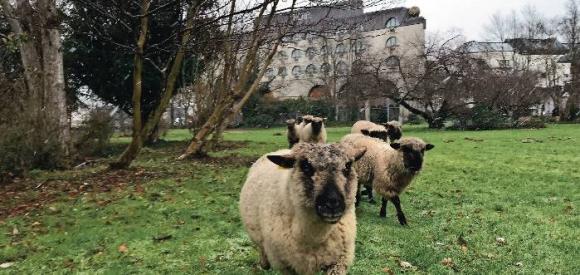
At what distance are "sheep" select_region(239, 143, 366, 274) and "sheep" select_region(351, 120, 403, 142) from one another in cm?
703

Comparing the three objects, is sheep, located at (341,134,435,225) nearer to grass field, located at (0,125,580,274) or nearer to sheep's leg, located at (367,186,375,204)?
grass field, located at (0,125,580,274)

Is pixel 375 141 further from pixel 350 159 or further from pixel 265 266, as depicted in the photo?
pixel 350 159

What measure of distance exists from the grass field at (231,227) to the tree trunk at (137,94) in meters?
0.55

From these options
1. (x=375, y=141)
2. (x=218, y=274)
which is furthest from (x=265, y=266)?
(x=375, y=141)

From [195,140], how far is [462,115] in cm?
2295

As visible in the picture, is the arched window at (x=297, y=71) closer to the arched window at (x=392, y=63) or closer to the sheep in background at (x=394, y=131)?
the arched window at (x=392, y=63)

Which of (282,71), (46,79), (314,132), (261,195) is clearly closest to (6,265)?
(261,195)

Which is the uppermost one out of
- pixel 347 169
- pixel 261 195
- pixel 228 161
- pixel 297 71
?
pixel 297 71

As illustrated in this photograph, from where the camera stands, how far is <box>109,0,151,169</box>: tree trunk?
11.2 m

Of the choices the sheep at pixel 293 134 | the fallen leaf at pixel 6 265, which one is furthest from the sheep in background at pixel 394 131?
the fallen leaf at pixel 6 265

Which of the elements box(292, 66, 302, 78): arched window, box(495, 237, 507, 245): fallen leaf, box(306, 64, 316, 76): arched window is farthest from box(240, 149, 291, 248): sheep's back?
box(292, 66, 302, 78): arched window

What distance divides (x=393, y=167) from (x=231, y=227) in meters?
2.91

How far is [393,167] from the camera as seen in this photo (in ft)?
27.8

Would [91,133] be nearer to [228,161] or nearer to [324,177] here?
[228,161]
